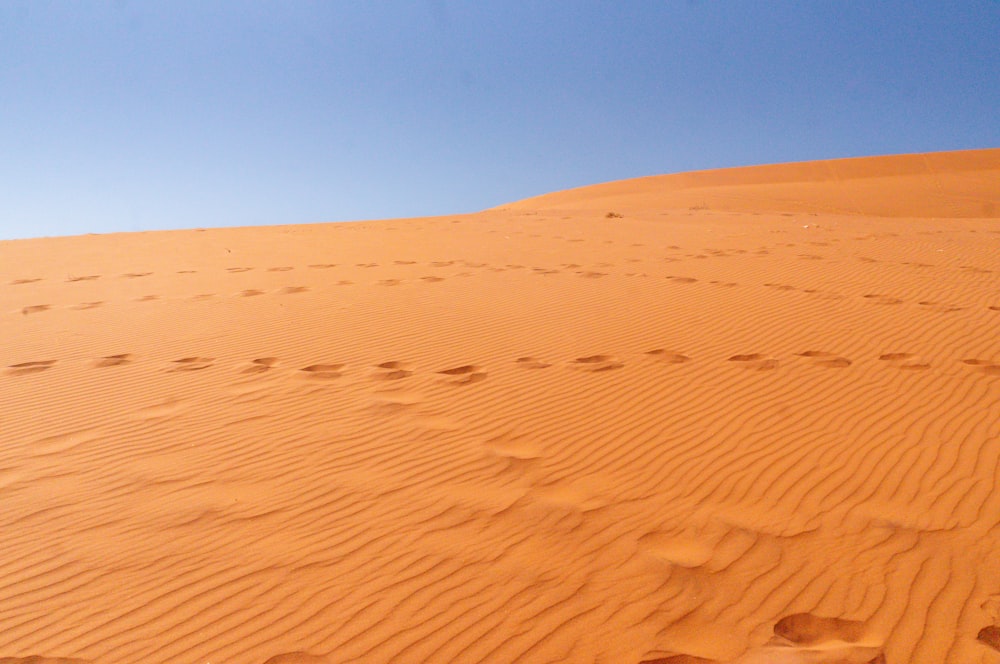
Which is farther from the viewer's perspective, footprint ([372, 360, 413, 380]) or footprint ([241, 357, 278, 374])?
footprint ([241, 357, 278, 374])

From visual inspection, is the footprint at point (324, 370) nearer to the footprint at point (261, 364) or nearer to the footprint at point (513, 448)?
the footprint at point (261, 364)

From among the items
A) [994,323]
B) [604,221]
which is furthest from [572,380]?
[604,221]

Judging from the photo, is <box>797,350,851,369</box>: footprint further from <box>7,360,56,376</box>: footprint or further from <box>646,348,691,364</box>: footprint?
<box>7,360,56,376</box>: footprint

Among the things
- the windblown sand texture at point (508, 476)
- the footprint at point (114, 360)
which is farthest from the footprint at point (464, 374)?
the footprint at point (114, 360)

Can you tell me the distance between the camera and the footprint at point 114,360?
6801mm

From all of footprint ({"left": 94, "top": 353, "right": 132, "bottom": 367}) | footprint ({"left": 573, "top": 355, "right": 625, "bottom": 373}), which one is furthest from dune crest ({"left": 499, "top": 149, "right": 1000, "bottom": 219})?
footprint ({"left": 94, "top": 353, "right": 132, "bottom": 367})

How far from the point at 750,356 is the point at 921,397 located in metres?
1.45

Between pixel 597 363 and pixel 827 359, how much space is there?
198 centimetres

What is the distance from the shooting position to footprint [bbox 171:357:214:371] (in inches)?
260

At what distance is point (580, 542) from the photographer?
11.8ft

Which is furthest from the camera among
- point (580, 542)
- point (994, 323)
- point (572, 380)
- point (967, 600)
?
point (994, 323)

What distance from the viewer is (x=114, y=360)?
22.8 feet

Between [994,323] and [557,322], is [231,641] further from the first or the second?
[994,323]

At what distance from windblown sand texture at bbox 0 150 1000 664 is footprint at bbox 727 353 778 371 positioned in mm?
35
